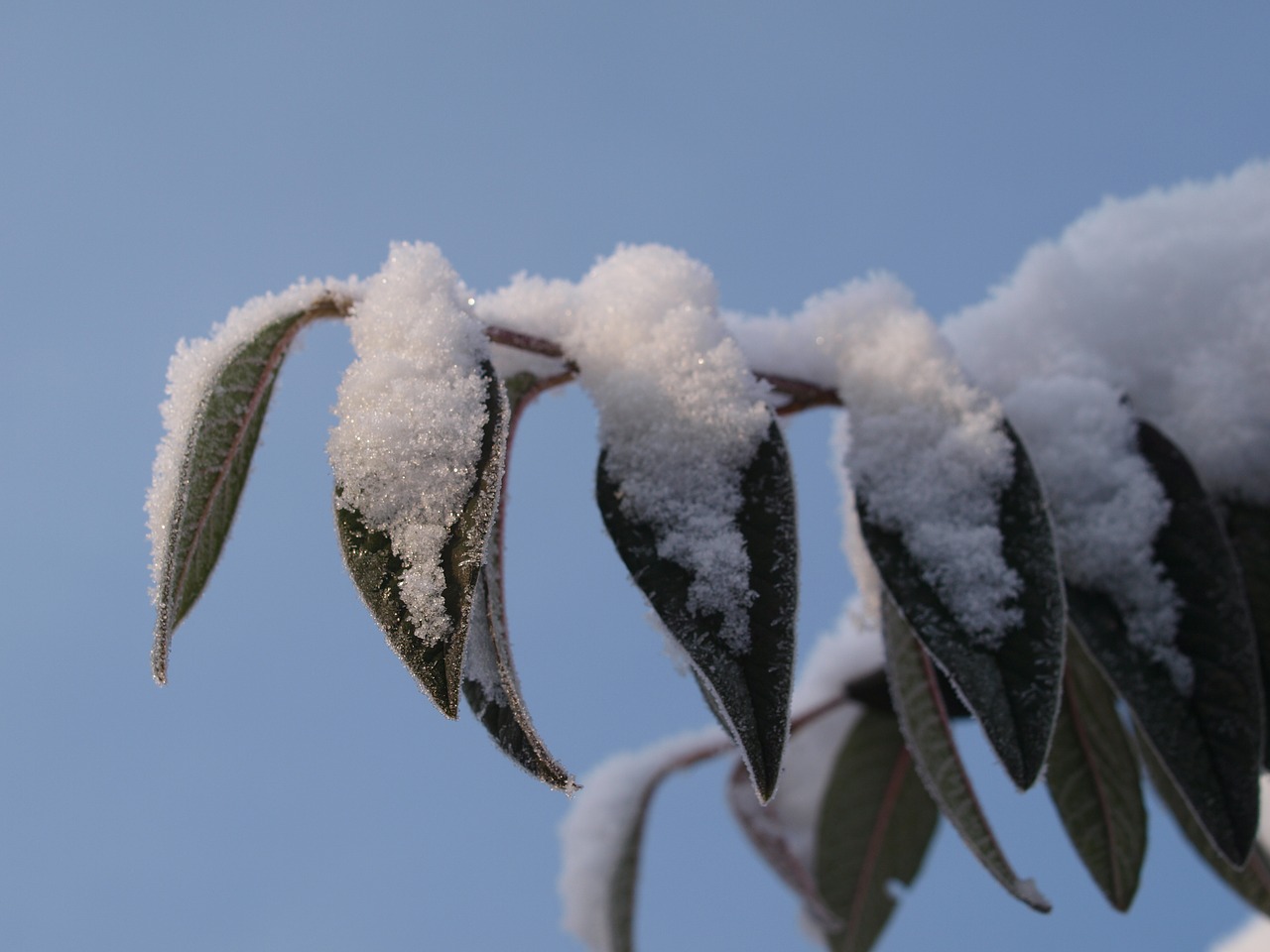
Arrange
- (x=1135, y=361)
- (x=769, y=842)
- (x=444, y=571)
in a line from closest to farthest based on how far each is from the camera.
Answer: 1. (x=444, y=571)
2. (x=1135, y=361)
3. (x=769, y=842)

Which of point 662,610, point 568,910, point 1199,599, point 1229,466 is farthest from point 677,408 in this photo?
point 568,910

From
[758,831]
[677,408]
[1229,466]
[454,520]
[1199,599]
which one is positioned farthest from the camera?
[758,831]

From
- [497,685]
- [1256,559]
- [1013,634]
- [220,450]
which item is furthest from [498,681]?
[1256,559]

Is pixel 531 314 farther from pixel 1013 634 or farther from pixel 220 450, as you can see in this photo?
pixel 1013 634

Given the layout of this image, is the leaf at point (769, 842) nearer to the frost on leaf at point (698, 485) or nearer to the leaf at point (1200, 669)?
the leaf at point (1200, 669)

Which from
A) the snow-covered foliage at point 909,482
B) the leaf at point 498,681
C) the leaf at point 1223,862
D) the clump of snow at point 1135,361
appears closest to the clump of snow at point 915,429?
the snow-covered foliage at point 909,482

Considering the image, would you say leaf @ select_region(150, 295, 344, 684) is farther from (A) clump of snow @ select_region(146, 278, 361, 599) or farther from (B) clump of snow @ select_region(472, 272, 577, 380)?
(B) clump of snow @ select_region(472, 272, 577, 380)

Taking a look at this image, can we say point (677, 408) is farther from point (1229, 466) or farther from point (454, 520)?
point (1229, 466)
